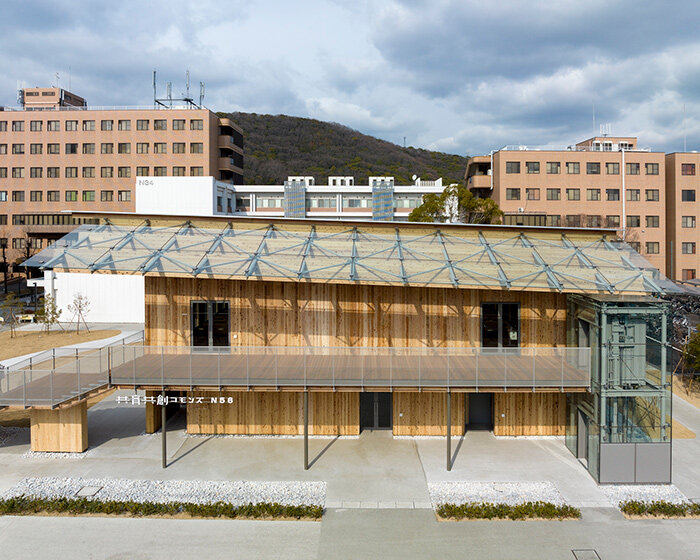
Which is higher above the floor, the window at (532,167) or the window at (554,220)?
the window at (532,167)

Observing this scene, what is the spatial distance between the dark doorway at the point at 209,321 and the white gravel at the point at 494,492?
9.68 m

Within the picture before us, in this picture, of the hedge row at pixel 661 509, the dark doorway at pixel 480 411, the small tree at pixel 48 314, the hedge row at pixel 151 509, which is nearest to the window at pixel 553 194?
the dark doorway at pixel 480 411

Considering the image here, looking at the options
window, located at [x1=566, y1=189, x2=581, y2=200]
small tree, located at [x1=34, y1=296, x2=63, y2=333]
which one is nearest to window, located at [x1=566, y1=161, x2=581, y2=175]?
window, located at [x1=566, y1=189, x2=581, y2=200]

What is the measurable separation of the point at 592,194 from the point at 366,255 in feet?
136

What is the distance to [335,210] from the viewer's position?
214ft

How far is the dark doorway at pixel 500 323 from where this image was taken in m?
19.2

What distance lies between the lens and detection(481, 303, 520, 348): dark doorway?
757 inches

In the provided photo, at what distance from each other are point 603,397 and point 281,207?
174ft

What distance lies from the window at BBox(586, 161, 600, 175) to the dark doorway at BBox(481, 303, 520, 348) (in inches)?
1520

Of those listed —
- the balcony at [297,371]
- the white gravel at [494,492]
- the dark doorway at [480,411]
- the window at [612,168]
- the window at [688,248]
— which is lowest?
the white gravel at [494,492]

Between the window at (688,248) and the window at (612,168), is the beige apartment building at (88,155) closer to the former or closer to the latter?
the window at (612,168)

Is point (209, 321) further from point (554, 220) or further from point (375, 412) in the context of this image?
point (554, 220)

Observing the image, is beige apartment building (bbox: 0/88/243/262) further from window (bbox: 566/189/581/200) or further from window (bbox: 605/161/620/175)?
window (bbox: 605/161/620/175)

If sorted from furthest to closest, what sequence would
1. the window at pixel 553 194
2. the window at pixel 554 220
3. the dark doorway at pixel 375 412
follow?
the window at pixel 553 194 → the window at pixel 554 220 → the dark doorway at pixel 375 412
